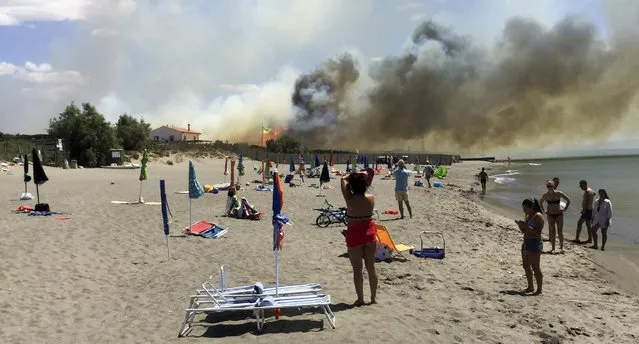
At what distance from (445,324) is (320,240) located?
628cm

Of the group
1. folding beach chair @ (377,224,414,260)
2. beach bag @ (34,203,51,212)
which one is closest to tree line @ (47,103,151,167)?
beach bag @ (34,203,51,212)

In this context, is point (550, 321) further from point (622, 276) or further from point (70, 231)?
point (70, 231)

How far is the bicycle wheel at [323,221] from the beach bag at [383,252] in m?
4.68

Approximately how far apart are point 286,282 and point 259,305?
2478 mm

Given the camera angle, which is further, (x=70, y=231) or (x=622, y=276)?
(x=70, y=231)

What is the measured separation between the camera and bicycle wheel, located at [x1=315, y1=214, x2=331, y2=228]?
1484 cm

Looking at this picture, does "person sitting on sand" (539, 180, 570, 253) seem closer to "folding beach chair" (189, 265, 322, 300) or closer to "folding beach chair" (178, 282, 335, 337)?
"folding beach chair" (189, 265, 322, 300)

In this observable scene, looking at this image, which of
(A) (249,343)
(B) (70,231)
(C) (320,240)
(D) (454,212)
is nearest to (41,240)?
(B) (70,231)

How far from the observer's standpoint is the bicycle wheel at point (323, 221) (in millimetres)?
14844

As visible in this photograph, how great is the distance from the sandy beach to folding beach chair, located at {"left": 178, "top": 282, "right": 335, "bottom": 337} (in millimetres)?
178

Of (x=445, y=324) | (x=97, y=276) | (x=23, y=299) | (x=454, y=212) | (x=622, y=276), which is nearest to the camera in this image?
(x=445, y=324)

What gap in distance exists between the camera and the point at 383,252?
10242 mm

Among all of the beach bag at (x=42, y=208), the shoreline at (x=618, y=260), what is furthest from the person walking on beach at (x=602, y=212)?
the beach bag at (x=42, y=208)

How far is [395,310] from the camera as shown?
709 centimetres
